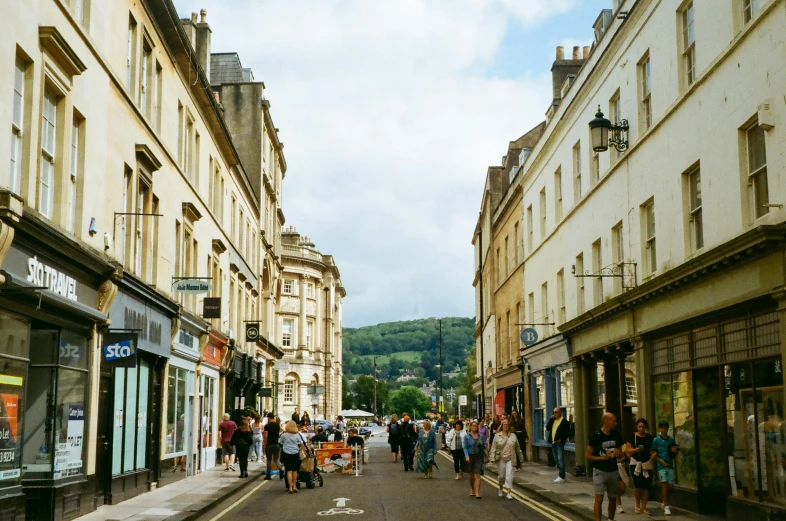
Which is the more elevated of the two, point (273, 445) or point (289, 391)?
point (289, 391)

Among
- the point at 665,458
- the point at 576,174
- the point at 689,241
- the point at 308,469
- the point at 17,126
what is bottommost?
the point at 308,469

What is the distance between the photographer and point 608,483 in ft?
47.6

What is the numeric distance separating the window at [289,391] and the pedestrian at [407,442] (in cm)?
5406

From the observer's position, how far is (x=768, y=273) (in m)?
13.6

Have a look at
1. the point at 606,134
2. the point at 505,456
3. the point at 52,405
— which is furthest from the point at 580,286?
the point at 52,405

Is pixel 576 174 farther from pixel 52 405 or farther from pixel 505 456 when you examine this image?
pixel 52 405

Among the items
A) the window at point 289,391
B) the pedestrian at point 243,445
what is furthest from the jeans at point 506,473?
the window at point 289,391

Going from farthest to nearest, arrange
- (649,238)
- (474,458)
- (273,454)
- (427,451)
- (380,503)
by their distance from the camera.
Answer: (427,451)
(273,454)
(474,458)
(649,238)
(380,503)

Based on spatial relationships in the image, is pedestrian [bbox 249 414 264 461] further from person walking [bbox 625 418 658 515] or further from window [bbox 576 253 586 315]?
person walking [bbox 625 418 658 515]

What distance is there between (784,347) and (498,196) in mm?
37985

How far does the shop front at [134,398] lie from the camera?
18.9 meters

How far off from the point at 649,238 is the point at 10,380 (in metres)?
13.0

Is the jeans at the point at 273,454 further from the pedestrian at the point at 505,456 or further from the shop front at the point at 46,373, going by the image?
the shop front at the point at 46,373

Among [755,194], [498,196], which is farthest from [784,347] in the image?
[498,196]
